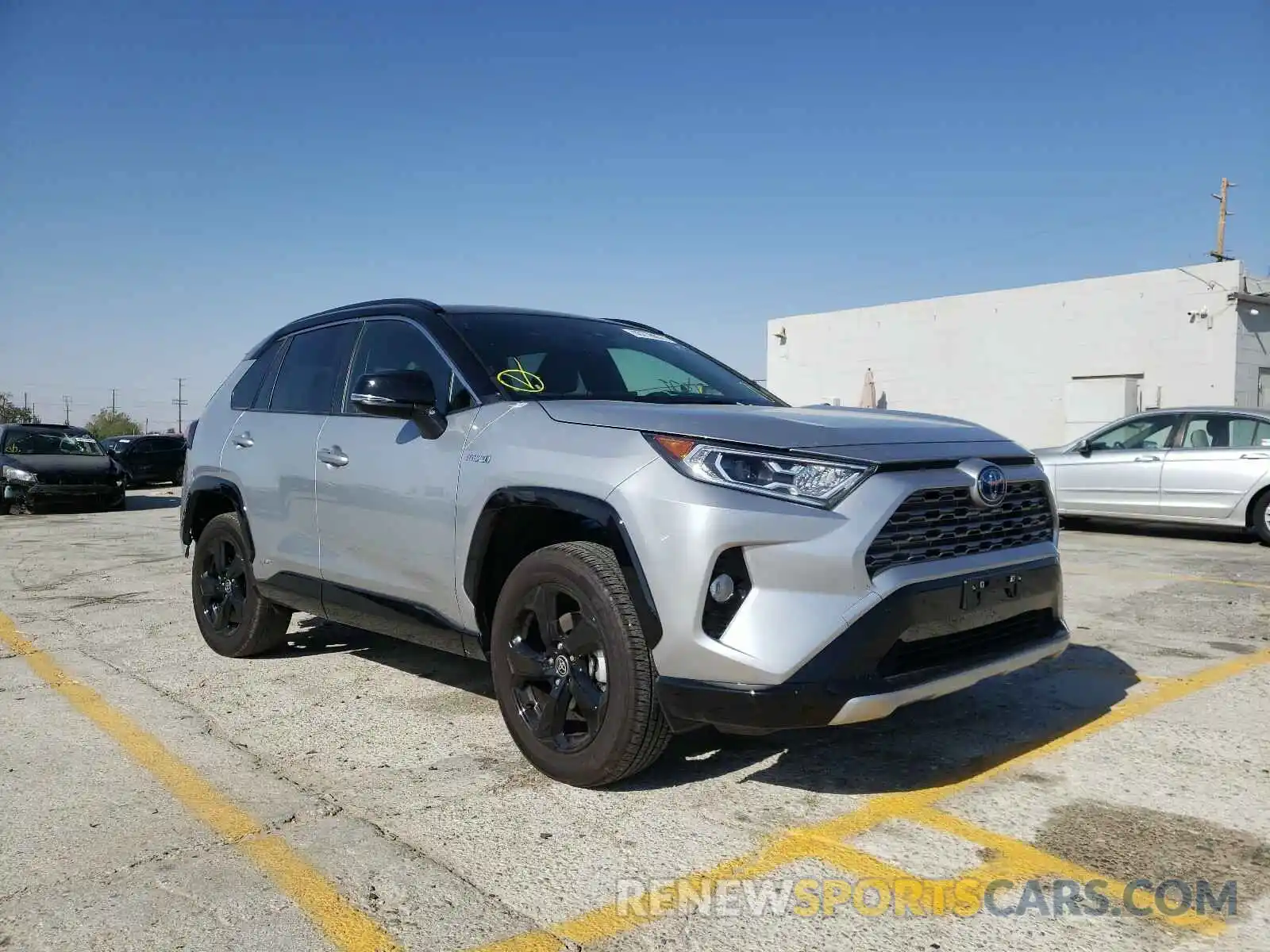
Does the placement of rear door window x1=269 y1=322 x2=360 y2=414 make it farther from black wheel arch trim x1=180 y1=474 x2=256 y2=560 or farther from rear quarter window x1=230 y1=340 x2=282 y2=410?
black wheel arch trim x1=180 y1=474 x2=256 y2=560

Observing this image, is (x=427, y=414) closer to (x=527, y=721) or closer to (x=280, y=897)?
(x=527, y=721)

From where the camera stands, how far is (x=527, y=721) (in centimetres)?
367

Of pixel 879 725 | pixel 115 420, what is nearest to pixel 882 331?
pixel 879 725

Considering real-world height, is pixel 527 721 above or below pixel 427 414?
below

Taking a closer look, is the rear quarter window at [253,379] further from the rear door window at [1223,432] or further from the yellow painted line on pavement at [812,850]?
the rear door window at [1223,432]

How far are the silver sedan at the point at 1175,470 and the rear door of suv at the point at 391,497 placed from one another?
952cm

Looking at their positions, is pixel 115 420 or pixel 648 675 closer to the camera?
pixel 648 675

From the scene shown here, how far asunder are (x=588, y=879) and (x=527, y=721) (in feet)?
2.96

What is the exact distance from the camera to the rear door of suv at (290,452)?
4.90 m

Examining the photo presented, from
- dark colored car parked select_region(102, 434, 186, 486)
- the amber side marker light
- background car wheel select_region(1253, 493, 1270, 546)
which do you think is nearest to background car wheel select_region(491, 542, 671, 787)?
the amber side marker light

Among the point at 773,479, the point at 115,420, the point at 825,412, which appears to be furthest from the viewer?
the point at 115,420

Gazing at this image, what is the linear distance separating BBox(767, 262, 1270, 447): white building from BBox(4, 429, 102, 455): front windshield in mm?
17550

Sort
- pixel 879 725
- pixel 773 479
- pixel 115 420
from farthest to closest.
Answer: pixel 115 420 < pixel 879 725 < pixel 773 479

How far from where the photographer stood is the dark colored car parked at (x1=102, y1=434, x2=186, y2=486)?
2543 centimetres
